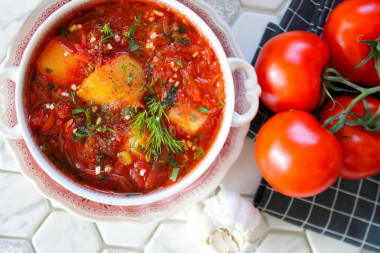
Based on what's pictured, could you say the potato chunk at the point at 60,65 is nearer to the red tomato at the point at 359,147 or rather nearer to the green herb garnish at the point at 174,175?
the green herb garnish at the point at 174,175

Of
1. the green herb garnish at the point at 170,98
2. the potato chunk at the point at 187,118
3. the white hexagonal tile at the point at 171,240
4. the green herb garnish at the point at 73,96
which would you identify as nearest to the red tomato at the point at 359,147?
the potato chunk at the point at 187,118

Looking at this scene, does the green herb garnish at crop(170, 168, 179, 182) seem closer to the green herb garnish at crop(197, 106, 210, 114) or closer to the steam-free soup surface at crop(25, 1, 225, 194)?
the steam-free soup surface at crop(25, 1, 225, 194)

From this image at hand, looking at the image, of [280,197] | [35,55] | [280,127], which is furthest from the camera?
[280,197]

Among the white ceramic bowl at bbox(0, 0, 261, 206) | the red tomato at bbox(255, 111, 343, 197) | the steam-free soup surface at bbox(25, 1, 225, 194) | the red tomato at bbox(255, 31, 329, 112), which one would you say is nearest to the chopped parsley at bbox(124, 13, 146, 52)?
the steam-free soup surface at bbox(25, 1, 225, 194)

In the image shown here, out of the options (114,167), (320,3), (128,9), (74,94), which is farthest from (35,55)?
(320,3)

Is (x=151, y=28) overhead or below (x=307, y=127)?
overhead

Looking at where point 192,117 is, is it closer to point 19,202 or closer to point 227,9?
point 227,9

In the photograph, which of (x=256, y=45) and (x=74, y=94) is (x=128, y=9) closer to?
(x=74, y=94)
